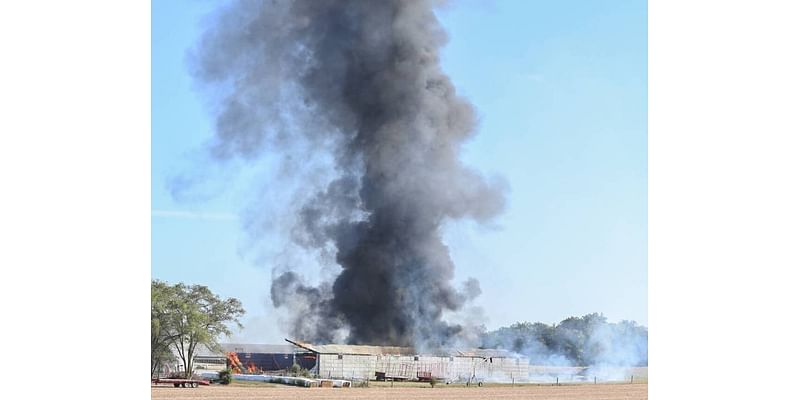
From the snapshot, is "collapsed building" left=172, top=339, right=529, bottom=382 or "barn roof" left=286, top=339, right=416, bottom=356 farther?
"barn roof" left=286, top=339, right=416, bottom=356

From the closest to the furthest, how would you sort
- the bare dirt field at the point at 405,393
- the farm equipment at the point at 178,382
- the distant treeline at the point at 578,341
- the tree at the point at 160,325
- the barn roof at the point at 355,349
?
the bare dirt field at the point at 405,393 → the farm equipment at the point at 178,382 → the tree at the point at 160,325 → the barn roof at the point at 355,349 → the distant treeline at the point at 578,341

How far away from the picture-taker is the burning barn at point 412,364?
25.3 m

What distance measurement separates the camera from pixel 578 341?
29.7m

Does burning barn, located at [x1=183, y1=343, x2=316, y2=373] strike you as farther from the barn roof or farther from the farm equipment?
the farm equipment

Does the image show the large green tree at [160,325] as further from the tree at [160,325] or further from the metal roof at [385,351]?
the metal roof at [385,351]

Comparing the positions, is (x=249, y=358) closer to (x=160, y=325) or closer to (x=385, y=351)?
(x=160, y=325)

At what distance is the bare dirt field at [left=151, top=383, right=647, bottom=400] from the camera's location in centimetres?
2088

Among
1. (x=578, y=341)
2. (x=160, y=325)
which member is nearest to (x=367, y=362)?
(x=160, y=325)

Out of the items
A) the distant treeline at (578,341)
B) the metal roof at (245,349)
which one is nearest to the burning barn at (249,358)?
the metal roof at (245,349)

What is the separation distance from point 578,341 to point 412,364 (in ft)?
19.0

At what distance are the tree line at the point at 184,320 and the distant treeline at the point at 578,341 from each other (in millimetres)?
7785

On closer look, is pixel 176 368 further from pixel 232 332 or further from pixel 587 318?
pixel 587 318

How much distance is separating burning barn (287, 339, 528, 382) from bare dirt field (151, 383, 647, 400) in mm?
951

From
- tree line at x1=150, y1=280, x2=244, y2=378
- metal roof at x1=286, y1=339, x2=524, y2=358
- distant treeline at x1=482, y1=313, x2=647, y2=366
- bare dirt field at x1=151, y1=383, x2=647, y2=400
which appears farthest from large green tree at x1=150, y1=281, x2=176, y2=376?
distant treeline at x1=482, y1=313, x2=647, y2=366
